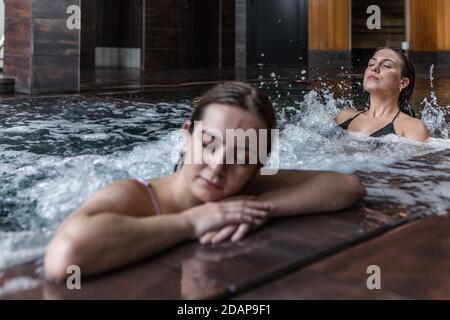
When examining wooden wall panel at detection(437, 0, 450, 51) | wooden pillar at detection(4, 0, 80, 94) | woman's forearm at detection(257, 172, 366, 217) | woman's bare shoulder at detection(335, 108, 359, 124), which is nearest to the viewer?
woman's forearm at detection(257, 172, 366, 217)

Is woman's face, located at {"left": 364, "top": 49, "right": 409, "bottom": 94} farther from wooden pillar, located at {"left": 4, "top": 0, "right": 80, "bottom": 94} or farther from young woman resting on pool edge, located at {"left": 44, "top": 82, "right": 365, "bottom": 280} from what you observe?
wooden pillar, located at {"left": 4, "top": 0, "right": 80, "bottom": 94}

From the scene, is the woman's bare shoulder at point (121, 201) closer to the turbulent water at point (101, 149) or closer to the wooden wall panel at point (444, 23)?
the turbulent water at point (101, 149)

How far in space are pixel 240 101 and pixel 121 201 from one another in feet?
1.55

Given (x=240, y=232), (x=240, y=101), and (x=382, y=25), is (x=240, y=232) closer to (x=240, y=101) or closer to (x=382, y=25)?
(x=240, y=101)

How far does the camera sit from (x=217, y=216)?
1.65 metres

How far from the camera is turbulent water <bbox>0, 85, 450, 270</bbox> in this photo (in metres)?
2.22

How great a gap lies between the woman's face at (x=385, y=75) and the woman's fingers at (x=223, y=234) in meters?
2.79

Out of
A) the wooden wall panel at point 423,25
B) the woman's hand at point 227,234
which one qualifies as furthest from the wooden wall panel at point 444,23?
the woman's hand at point 227,234

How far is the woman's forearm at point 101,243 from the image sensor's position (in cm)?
138

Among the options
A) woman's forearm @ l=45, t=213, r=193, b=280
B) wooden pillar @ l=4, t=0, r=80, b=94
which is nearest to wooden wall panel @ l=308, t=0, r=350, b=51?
wooden pillar @ l=4, t=0, r=80, b=94

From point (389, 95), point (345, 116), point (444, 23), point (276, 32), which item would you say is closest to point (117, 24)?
point (276, 32)

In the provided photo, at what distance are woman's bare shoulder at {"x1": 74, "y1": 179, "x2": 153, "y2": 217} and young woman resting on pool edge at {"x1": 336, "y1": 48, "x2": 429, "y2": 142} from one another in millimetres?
2749
